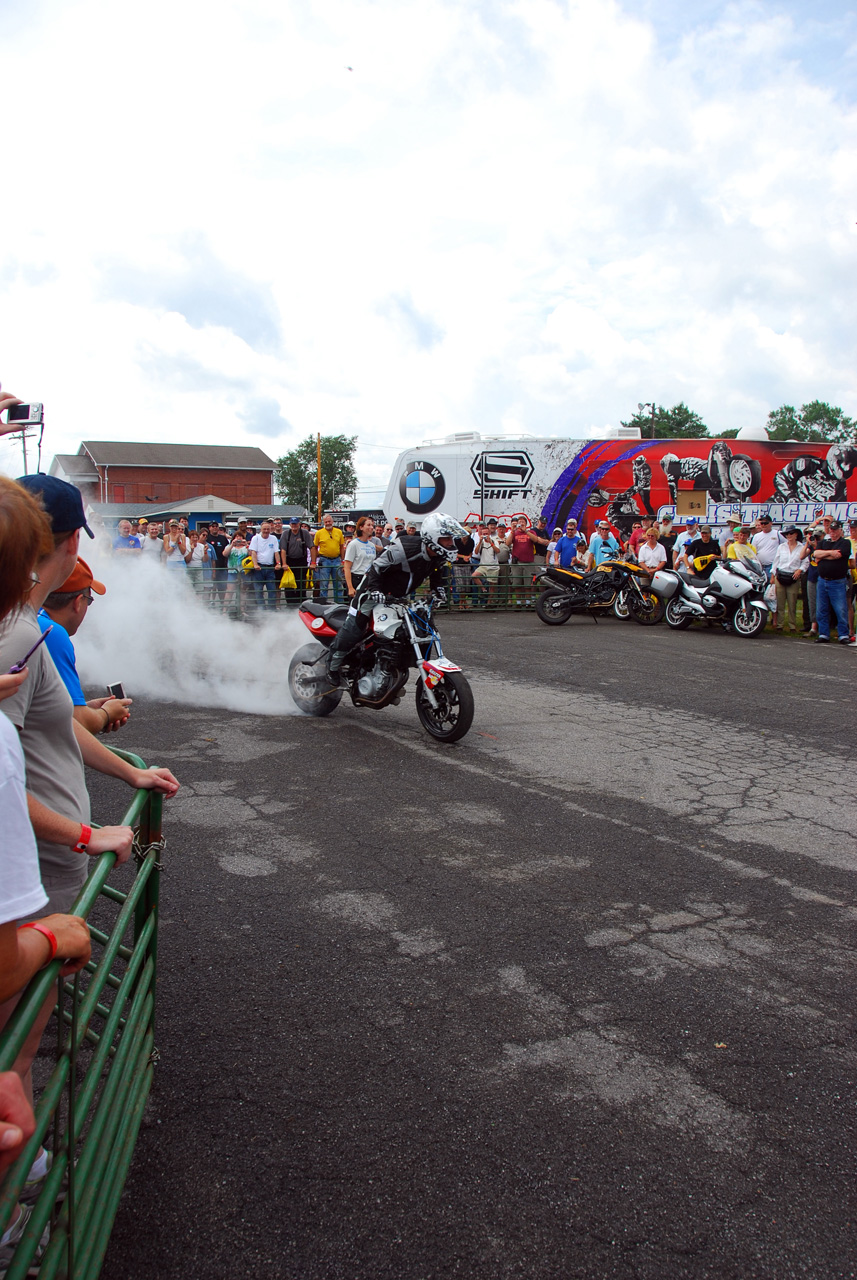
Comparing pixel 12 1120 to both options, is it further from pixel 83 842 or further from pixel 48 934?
pixel 83 842

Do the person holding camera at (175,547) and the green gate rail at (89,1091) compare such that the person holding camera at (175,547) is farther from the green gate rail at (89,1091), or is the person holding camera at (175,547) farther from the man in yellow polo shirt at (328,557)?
the green gate rail at (89,1091)

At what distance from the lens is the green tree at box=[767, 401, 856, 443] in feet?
363

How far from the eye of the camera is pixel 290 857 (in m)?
4.69

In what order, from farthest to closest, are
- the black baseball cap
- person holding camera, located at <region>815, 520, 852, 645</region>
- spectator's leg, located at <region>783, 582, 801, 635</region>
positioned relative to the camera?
spectator's leg, located at <region>783, 582, 801, 635</region>, person holding camera, located at <region>815, 520, 852, 645</region>, the black baseball cap

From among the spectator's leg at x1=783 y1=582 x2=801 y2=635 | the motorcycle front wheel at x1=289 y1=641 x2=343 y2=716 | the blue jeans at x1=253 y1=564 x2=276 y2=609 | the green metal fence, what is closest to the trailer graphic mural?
the green metal fence

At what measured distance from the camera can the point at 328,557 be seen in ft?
51.7

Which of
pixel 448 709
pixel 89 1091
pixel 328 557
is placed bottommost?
pixel 448 709

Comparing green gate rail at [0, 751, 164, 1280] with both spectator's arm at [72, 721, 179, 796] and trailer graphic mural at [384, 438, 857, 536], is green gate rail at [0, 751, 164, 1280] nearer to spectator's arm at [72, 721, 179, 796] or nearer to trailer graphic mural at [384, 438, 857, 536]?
spectator's arm at [72, 721, 179, 796]

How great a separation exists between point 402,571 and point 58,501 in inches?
205

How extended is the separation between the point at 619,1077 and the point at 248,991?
4.56 ft

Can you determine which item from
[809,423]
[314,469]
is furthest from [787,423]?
[314,469]

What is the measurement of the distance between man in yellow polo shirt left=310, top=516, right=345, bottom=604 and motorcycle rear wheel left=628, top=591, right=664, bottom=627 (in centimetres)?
560

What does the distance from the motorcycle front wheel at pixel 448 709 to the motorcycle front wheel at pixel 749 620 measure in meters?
9.06

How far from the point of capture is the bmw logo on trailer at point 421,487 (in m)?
22.1
